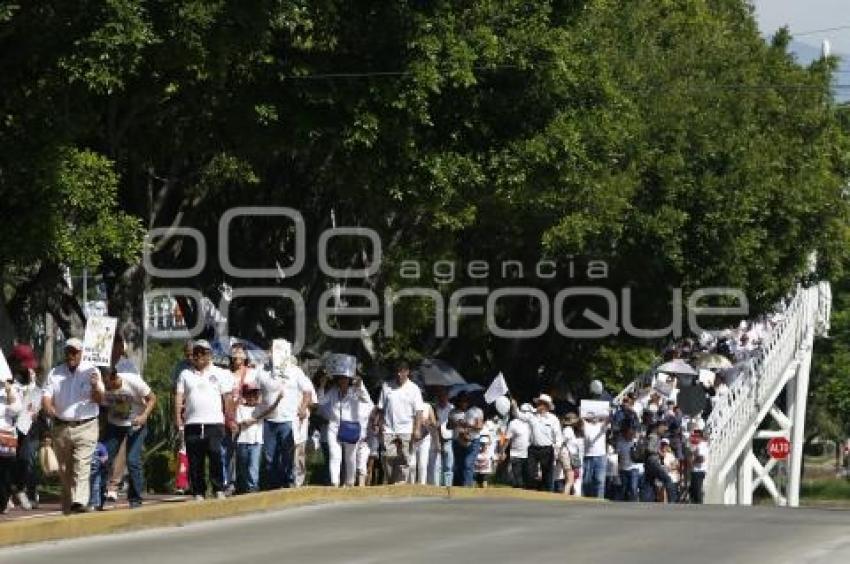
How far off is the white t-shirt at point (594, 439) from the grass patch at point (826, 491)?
4372 cm

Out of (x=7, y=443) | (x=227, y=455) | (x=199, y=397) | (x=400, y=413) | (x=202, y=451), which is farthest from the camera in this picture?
(x=400, y=413)

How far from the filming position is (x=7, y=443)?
20922 mm

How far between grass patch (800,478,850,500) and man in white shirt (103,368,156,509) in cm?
5963

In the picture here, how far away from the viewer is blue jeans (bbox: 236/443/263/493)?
2422cm

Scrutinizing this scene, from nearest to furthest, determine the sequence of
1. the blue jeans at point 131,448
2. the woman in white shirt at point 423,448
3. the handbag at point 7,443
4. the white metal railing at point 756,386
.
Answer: the handbag at point 7,443 → the blue jeans at point 131,448 → the woman in white shirt at point 423,448 → the white metal railing at point 756,386

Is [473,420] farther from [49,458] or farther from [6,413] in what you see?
[6,413]

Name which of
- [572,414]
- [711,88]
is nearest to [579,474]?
[572,414]

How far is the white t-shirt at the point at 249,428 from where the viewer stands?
24.0 metres

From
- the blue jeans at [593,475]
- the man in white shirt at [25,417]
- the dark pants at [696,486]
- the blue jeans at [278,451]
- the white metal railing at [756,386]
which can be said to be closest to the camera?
the man in white shirt at [25,417]

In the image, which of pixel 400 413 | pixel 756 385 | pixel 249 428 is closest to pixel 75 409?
pixel 249 428

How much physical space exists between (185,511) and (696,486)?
74.2 ft

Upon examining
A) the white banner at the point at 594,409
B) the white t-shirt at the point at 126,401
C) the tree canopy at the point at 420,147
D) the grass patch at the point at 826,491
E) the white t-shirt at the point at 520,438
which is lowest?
the grass patch at the point at 826,491

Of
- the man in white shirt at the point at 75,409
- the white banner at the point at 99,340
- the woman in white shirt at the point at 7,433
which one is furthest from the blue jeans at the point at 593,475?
the man in white shirt at the point at 75,409

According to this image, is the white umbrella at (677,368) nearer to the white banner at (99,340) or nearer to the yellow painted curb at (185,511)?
the yellow painted curb at (185,511)
